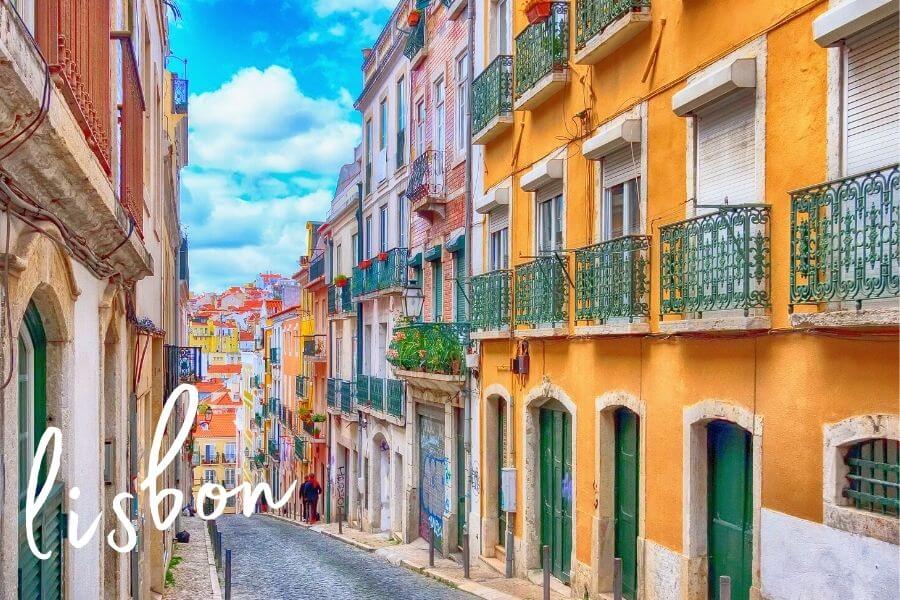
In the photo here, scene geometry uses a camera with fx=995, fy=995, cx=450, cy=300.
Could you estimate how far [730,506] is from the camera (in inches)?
376

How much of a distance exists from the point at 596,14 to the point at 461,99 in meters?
8.18

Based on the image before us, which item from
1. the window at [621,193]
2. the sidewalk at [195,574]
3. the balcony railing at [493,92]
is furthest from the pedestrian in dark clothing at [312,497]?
the window at [621,193]

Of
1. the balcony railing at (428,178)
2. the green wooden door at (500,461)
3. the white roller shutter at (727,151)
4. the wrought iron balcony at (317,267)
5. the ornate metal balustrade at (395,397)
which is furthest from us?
the wrought iron balcony at (317,267)

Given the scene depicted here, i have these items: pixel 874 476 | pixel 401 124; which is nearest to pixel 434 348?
pixel 401 124

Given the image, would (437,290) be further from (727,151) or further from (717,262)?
(717,262)

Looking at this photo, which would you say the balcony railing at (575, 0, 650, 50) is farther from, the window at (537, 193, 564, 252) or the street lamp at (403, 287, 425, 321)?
the street lamp at (403, 287, 425, 321)

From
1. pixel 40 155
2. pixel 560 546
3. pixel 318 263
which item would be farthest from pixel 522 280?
pixel 318 263

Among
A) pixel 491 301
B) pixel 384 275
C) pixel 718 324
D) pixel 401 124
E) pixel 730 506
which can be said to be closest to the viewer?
pixel 718 324

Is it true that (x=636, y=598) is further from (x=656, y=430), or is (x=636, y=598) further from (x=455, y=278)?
(x=455, y=278)

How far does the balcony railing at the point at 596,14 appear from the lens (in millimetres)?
10750

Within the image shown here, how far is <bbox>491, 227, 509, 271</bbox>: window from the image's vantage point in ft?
54.3

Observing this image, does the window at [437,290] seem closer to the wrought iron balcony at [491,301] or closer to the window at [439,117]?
the window at [439,117]

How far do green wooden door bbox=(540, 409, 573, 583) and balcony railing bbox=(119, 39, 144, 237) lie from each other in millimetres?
6411

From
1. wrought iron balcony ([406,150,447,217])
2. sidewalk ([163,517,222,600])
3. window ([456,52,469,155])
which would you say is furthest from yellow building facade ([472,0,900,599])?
sidewalk ([163,517,222,600])
